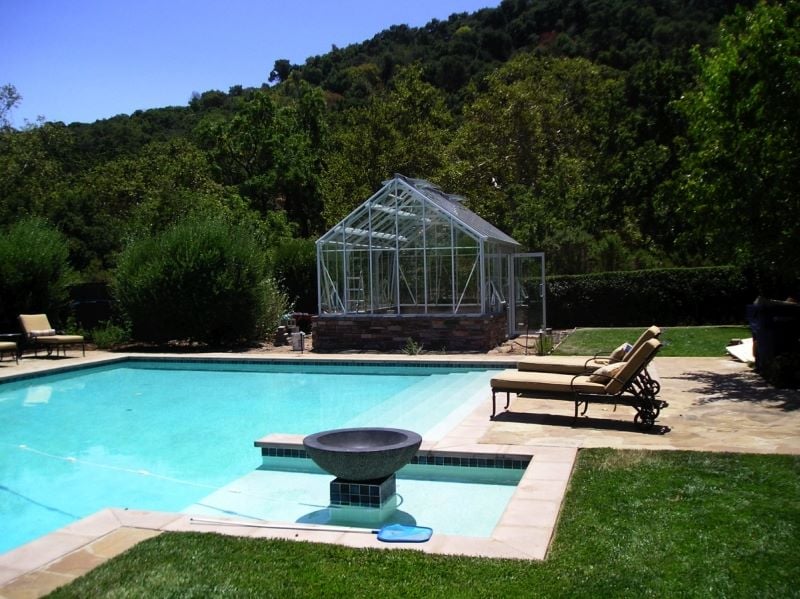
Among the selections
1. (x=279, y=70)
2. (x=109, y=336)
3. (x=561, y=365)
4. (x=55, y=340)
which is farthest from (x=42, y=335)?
(x=279, y=70)

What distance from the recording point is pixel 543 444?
23.6 ft

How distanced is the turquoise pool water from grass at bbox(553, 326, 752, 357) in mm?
2819

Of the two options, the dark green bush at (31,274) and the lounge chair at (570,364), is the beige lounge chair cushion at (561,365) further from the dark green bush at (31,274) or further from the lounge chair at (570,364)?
the dark green bush at (31,274)

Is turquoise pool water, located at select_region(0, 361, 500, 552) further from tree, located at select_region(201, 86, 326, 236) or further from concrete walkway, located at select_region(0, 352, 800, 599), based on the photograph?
tree, located at select_region(201, 86, 326, 236)

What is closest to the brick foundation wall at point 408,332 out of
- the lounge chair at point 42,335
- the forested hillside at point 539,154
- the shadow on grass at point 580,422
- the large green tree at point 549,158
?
the forested hillside at point 539,154

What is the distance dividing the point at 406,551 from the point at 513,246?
607 inches

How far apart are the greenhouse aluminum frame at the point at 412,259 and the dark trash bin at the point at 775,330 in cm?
626

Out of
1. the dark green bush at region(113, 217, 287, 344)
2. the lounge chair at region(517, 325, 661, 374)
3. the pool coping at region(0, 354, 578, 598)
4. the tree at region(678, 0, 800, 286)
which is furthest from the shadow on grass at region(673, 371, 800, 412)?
the dark green bush at region(113, 217, 287, 344)

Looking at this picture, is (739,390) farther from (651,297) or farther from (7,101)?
(7,101)

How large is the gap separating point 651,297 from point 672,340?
423 cm

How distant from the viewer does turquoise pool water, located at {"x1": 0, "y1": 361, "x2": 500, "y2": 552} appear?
7.12 m

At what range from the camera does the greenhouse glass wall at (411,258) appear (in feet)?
54.3

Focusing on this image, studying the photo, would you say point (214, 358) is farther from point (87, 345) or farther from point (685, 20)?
point (685, 20)

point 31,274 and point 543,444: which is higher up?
point 31,274
